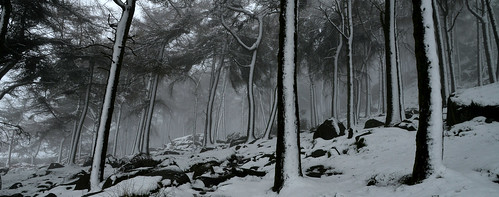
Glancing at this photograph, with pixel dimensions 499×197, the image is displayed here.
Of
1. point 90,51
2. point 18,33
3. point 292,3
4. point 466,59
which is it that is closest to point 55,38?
point 18,33

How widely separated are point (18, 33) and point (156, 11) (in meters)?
→ 9.06

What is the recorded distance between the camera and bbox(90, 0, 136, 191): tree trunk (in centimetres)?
739

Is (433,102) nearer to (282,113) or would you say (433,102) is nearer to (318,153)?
(282,113)

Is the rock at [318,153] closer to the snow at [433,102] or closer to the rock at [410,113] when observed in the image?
the snow at [433,102]

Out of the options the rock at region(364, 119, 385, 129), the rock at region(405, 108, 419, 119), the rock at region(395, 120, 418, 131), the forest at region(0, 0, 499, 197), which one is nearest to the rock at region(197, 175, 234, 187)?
the forest at region(0, 0, 499, 197)

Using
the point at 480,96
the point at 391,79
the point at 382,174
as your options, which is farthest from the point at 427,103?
the point at 391,79

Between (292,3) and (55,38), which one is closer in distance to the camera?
(292,3)

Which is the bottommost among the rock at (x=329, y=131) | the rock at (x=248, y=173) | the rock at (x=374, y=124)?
the rock at (x=248, y=173)

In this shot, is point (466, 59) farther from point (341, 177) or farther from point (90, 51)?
point (90, 51)

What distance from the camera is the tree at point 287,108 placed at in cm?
521

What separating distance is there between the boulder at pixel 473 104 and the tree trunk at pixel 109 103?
33.0 feet

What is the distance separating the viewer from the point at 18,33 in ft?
36.7

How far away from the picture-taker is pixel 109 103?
26.2 ft

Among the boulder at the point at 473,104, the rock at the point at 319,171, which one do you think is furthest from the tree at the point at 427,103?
the boulder at the point at 473,104
